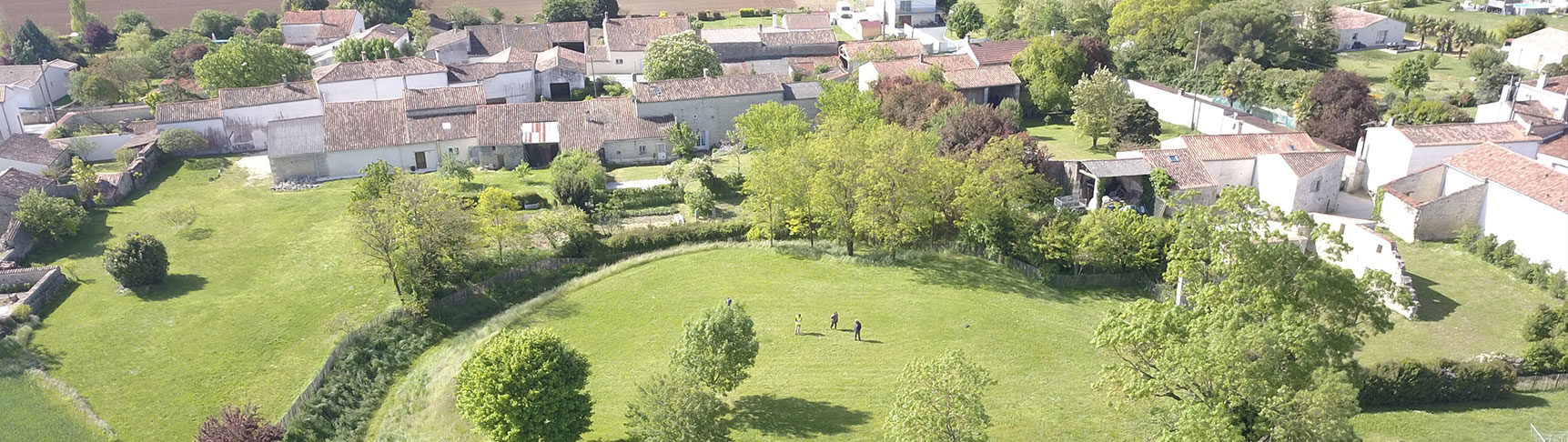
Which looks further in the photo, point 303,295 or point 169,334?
point 303,295

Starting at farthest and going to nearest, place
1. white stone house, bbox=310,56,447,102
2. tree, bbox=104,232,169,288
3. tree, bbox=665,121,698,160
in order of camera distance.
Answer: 1. white stone house, bbox=310,56,447,102
2. tree, bbox=665,121,698,160
3. tree, bbox=104,232,169,288

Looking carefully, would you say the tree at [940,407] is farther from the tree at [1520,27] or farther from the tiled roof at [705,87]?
the tree at [1520,27]

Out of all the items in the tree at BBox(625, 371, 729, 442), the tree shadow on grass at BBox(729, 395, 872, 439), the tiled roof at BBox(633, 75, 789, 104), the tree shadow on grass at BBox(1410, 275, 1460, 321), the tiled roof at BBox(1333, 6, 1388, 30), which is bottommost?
the tree shadow on grass at BBox(729, 395, 872, 439)

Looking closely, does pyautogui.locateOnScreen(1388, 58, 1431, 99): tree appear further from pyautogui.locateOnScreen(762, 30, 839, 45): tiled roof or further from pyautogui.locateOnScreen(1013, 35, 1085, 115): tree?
pyautogui.locateOnScreen(762, 30, 839, 45): tiled roof

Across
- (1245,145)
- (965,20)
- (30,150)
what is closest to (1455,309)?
(1245,145)

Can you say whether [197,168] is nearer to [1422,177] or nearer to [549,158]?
[549,158]

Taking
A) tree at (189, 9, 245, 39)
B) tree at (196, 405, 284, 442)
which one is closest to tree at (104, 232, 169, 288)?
tree at (196, 405, 284, 442)

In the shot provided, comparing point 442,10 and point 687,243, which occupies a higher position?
point 442,10

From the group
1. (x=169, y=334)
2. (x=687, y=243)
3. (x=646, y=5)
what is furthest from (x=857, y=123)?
(x=646, y=5)
